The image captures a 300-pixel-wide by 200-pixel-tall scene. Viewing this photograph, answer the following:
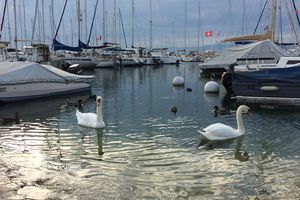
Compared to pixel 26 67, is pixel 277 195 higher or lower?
lower

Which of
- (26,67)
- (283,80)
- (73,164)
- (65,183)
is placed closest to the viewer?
(65,183)

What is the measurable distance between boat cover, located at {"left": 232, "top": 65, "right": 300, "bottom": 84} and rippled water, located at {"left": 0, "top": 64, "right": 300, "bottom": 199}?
2.24 m

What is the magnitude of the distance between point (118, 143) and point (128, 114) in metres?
6.13

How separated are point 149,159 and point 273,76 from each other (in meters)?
11.9

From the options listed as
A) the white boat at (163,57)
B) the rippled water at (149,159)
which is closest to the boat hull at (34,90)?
the rippled water at (149,159)

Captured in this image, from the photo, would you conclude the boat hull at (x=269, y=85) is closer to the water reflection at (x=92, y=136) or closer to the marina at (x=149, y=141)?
the marina at (x=149, y=141)

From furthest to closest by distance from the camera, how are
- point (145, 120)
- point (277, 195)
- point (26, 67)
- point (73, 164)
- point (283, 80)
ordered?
point (26, 67) → point (283, 80) → point (145, 120) → point (73, 164) → point (277, 195)

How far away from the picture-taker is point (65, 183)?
841cm

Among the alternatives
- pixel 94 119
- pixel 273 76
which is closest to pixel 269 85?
pixel 273 76

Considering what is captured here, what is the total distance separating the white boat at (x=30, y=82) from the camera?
23.1 meters

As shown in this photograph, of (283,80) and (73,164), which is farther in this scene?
(283,80)

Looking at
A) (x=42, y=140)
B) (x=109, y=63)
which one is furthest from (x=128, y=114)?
(x=109, y=63)

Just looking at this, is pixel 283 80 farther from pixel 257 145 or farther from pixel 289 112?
pixel 257 145

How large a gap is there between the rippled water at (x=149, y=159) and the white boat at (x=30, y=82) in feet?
18.2
